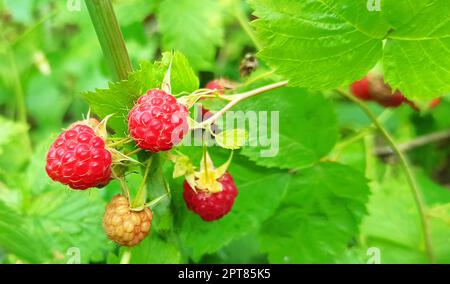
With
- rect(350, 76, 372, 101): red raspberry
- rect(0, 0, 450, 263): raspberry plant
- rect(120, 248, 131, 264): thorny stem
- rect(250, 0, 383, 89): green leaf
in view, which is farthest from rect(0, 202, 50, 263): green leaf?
rect(350, 76, 372, 101): red raspberry

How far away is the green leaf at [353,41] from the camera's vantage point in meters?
1.11

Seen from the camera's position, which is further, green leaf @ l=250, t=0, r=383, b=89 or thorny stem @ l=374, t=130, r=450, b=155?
thorny stem @ l=374, t=130, r=450, b=155

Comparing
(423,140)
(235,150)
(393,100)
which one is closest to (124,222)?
(235,150)

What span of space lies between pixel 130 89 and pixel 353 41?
17.0 inches

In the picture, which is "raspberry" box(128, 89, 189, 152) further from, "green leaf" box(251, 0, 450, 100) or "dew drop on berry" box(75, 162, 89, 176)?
"green leaf" box(251, 0, 450, 100)

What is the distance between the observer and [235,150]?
1.35 metres

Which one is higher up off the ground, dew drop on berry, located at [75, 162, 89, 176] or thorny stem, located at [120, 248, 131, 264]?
dew drop on berry, located at [75, 162, 89, 176]

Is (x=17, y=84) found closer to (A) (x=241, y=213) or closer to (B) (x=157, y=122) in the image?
(A) (x=241, y=213)

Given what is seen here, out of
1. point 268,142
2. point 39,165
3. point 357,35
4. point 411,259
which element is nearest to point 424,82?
point 357,35

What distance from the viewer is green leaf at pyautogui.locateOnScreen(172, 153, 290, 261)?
1340mm

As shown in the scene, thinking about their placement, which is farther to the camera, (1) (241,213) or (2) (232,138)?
(1) (241,213)

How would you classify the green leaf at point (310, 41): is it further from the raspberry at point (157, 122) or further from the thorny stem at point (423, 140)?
the thorny stem at point (423, 140)

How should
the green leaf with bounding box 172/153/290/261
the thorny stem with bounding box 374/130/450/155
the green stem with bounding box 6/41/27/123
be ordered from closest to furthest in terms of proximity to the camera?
the green leaf with bounding box 172/153/290/261
the green stem with bounding box 6/41/27/123
the thorny stem with bounding box 374/130/450/155

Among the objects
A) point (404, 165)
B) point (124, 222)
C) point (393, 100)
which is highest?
point (393, 100)
